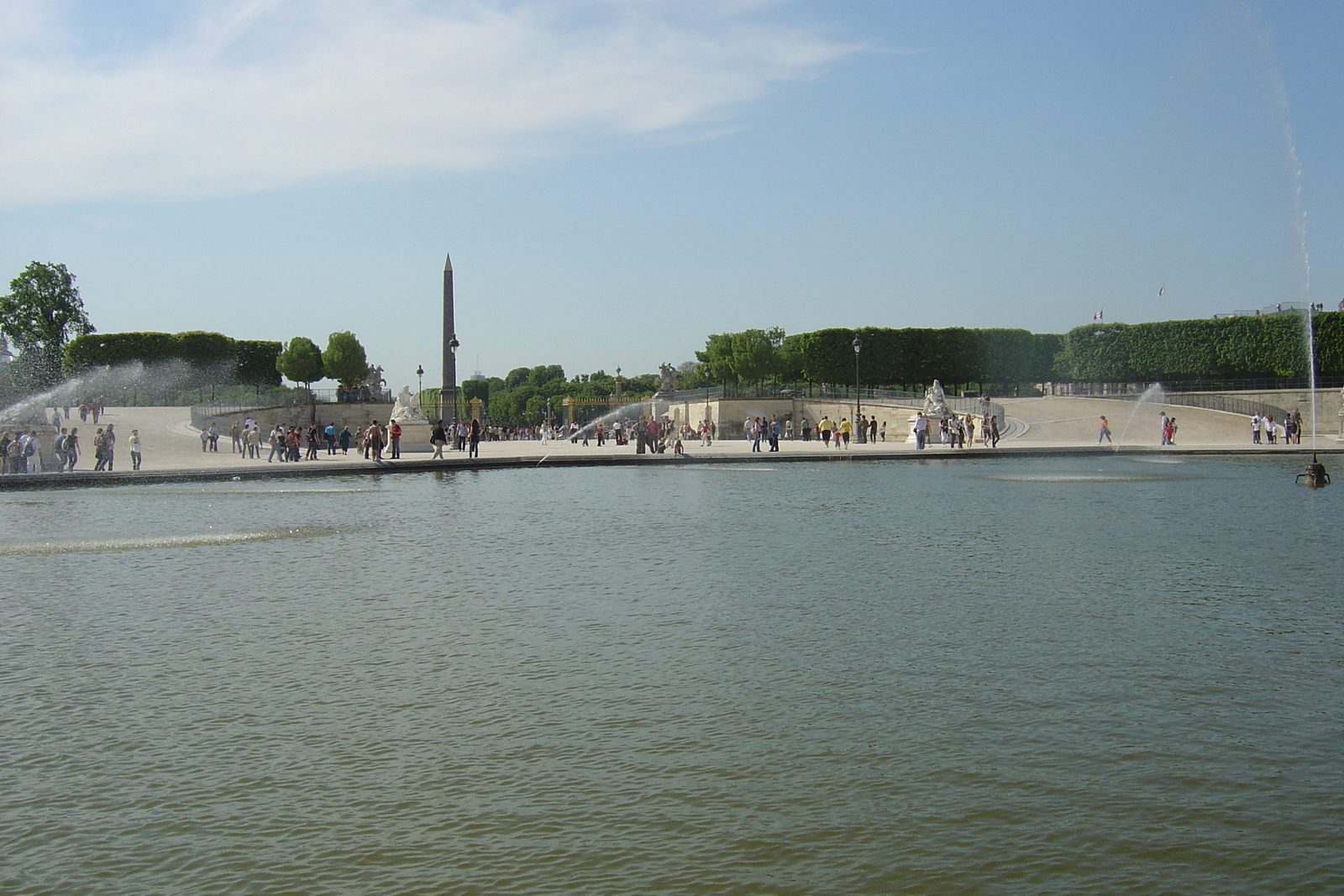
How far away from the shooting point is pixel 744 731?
6.36m

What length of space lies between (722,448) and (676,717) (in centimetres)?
3565

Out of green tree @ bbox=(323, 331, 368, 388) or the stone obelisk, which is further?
green tree @ bbox=(323, 331, 368, 388)

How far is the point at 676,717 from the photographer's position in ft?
21.7

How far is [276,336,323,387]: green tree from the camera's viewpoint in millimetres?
67125

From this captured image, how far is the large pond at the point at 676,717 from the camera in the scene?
4754 mm

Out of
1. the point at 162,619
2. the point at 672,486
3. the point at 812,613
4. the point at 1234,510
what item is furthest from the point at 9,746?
the point at 672,486

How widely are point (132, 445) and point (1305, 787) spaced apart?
93.6 feet

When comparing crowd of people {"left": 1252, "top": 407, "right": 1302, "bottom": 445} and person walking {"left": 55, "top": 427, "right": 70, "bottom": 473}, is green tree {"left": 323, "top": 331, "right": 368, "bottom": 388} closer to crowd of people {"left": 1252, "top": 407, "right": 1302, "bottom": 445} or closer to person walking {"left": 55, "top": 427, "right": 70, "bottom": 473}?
person walking {"left": 55, "top": 427, "right": 70, "bottom": 473}

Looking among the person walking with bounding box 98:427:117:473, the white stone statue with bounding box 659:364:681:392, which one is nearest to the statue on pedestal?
the white stone statue with bounding box 659:364:681:392

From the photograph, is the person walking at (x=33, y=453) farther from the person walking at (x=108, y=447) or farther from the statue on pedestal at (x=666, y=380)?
the statue on pedestal at (x=666, y=380)

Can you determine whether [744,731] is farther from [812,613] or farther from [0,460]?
[0,460]

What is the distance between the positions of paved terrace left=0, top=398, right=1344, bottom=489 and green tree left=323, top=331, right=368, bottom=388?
19.1 m

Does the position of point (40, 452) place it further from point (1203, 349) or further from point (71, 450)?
point (1203, 349)

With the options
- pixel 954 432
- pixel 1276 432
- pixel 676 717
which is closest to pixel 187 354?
pixel 954 432
